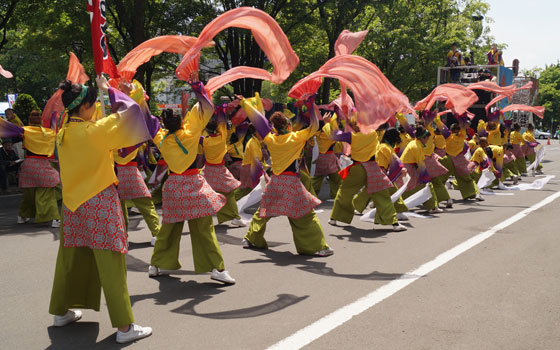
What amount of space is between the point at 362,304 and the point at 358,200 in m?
4.22

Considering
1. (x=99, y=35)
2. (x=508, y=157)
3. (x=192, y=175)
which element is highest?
(x=99, y=35)

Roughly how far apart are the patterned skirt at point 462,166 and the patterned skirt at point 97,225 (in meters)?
9.00

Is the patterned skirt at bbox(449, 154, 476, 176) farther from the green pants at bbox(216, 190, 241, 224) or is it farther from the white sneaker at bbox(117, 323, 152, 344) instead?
the white sneaker at bbox(117, 323, 152, 344)

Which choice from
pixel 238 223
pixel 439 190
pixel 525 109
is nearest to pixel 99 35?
pixel 238 223

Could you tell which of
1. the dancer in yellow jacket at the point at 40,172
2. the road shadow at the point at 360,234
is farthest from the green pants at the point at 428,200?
the dancer in yellow jacket at the point at 40,172

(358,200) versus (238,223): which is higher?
(358,200)

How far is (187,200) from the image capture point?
217 inches

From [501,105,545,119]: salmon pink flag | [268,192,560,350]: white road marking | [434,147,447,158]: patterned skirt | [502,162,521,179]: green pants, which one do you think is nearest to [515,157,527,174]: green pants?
[502,162,521,179]: green pants

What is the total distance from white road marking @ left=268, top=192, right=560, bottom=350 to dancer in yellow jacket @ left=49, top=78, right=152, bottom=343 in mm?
1137

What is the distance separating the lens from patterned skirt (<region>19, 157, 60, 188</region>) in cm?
886

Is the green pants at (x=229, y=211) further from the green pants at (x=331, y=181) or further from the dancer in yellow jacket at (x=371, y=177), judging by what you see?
the green pants at (x=331, y=181)

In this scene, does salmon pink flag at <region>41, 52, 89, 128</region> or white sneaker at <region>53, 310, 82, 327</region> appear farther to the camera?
salmon pink flag at <region>41, 52, 89, 128</region>

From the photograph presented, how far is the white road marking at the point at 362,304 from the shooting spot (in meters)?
3.97

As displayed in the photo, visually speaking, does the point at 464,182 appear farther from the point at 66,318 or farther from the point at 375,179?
the point at 66,318
